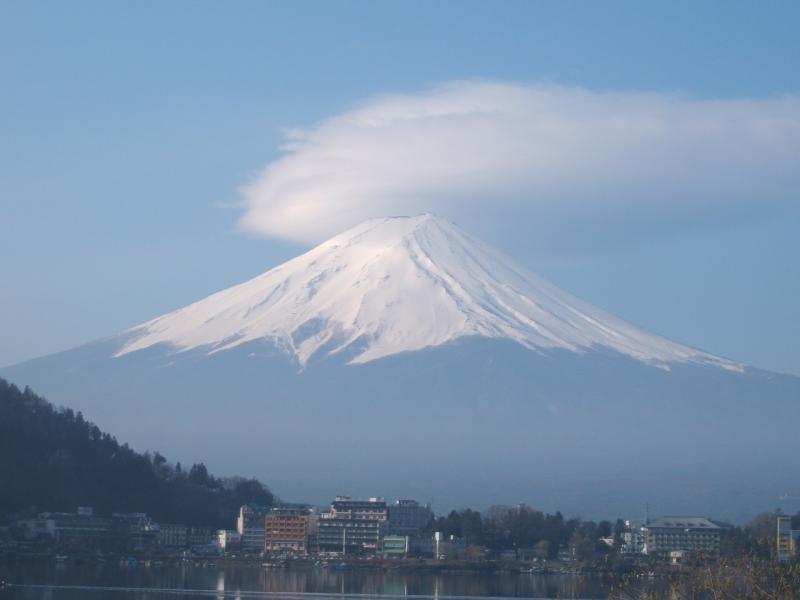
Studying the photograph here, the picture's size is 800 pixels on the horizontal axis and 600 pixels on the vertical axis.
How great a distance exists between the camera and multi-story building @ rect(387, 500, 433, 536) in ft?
160

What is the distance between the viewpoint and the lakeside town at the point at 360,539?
3956 cm

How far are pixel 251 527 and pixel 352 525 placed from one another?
11.1 ft

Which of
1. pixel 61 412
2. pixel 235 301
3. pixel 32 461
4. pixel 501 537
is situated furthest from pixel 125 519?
pixel 235 301

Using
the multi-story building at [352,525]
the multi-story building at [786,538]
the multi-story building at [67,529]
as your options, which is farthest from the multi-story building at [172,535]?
the multi-story building at [786,538]

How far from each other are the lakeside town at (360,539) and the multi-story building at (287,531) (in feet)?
0.10

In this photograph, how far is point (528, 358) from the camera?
269ft

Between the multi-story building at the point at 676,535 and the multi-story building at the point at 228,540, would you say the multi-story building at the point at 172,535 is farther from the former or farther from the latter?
the multi-story building at the point at 676,535

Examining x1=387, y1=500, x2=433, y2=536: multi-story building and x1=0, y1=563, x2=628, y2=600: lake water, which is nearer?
x1=0, y1=563, x2=628, y2=600: lake water

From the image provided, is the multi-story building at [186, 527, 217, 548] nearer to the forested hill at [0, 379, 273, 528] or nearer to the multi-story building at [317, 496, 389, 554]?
the forested hill at [0, 379, 273, 528]

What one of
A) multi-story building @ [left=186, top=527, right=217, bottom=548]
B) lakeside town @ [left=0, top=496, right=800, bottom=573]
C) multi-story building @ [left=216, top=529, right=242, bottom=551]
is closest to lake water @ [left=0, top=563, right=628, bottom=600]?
lakeside town @ [left=0, top=496, right=800, bottom=573]

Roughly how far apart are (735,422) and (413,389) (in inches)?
725

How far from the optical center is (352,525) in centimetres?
4822

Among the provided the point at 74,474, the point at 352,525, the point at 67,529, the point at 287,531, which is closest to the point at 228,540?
the point at 287,531

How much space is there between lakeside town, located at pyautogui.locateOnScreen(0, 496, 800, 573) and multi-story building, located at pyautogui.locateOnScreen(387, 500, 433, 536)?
0.11ft
